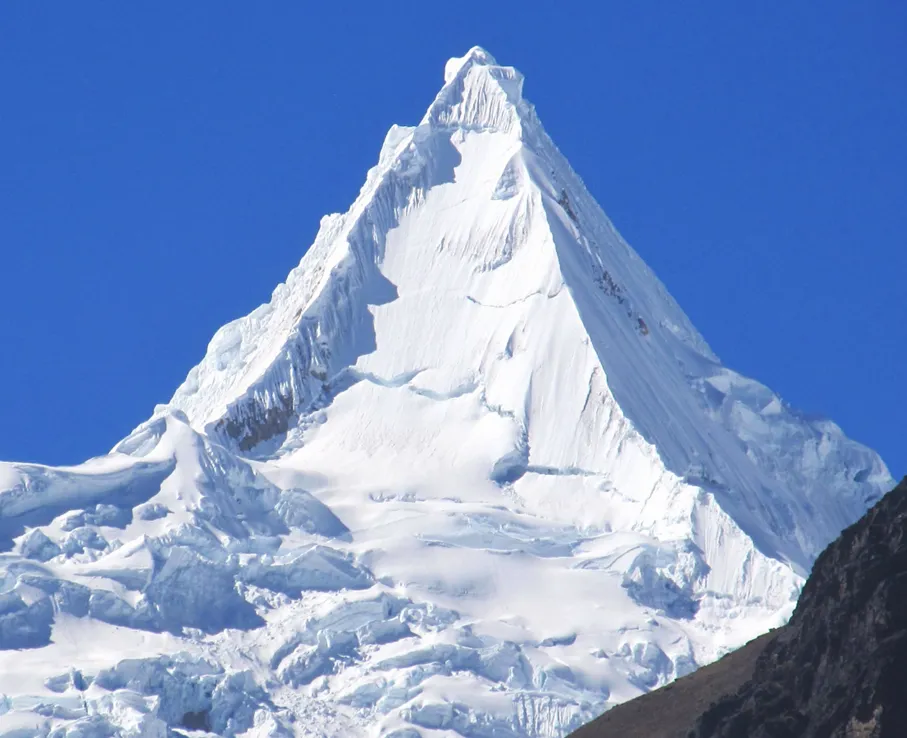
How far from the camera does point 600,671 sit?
185m

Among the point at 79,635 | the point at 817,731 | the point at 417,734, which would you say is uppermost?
the point at 79,635

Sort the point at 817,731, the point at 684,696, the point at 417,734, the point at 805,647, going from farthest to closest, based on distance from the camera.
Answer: the point at 417,734 < the point at 684,696 < the point at 805,647 < the point at 817,731

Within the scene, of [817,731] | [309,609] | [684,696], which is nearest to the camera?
[817,731]

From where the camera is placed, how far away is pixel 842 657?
311 feet

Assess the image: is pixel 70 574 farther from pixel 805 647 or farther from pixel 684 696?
pixel 805 647

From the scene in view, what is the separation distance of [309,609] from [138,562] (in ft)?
41.2

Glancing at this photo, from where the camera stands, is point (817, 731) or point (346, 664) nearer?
point (817, 731)

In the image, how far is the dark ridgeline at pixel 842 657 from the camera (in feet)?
297

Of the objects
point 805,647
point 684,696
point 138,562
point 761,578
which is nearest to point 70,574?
point 138,562

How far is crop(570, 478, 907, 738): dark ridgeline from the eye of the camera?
297ft

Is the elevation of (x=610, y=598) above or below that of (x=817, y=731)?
above

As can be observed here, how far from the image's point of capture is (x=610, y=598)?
195m

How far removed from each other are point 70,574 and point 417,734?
30.8 m

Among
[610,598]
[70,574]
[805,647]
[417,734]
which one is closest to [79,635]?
[70,574]
